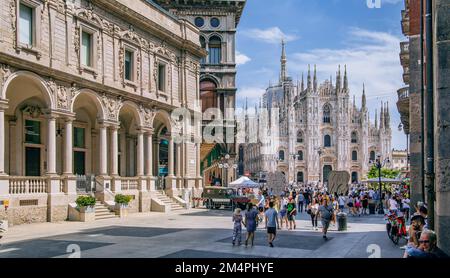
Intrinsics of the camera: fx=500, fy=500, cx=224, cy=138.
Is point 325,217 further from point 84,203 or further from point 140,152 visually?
point 140,152

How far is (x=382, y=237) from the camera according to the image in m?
19.1

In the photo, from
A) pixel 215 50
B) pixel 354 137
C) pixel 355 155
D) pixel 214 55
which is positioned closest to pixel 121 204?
pixel 214 55

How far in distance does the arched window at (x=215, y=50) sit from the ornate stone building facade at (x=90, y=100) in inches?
563

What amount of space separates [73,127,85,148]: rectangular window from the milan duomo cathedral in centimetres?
6529

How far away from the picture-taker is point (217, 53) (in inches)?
2137

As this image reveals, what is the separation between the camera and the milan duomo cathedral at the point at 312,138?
95688 millimetres

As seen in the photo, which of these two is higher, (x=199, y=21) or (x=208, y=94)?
(x=199, y=21)

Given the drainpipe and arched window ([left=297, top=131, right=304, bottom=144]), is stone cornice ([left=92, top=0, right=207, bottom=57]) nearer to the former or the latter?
the drainpipe

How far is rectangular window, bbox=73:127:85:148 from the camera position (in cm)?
2977

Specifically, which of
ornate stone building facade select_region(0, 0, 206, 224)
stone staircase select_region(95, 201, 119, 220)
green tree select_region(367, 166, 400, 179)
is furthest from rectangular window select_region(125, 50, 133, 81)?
green tree select_region(367, 166, 400, 179)

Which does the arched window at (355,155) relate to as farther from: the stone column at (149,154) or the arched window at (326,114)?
the stone column at (149,154)

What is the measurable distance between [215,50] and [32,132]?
101 feet

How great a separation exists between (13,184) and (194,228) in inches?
321

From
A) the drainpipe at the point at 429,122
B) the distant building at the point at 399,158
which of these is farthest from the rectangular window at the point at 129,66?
the distant building at the point at 399,158
